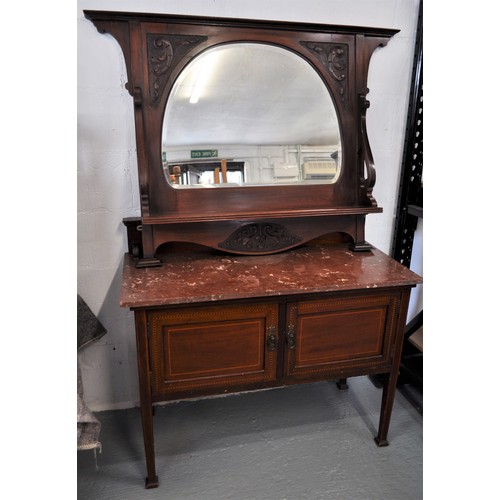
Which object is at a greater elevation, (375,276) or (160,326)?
(375,276)

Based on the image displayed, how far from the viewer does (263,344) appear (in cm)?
163

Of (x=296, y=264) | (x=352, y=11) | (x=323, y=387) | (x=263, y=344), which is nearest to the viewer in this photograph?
(x=263, y=344)

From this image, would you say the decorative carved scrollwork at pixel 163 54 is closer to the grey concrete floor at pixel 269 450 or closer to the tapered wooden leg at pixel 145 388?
the tapered wooden leg at pixel 145 388

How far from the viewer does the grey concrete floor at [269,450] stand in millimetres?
1762

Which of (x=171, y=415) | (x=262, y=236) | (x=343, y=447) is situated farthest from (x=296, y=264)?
(x=171, y=415)

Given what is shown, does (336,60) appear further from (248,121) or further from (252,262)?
(252,262)

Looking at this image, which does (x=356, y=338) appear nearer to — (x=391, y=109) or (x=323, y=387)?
(x=323, y=387)

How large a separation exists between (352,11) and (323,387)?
1924 mm

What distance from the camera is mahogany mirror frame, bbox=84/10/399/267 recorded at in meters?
1.68

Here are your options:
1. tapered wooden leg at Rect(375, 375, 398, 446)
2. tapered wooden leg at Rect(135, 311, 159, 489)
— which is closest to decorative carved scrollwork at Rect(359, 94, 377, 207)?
tapered wooden leg at Rect(375, 375, 398, 446)

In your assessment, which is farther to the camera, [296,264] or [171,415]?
[171,415]

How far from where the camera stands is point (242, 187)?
6.05 ft

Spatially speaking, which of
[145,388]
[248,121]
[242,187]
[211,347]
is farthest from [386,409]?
[248,121]

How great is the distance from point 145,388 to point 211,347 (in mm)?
288
